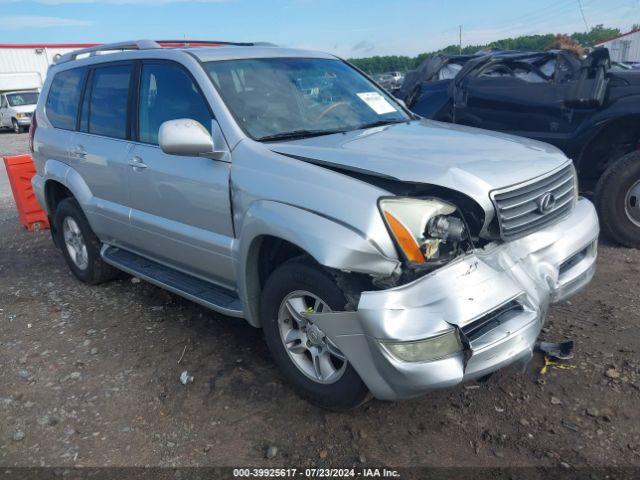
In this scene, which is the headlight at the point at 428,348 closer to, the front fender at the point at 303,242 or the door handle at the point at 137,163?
the front fender at the point at 303,242

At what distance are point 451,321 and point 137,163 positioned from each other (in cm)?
251

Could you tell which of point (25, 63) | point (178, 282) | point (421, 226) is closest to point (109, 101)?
point (178, 282)

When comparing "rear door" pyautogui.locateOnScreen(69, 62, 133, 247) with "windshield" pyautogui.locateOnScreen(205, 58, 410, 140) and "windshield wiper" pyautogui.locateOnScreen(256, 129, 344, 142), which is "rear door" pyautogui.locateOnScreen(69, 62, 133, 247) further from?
"windshield wiper" pyautogui.locateOnScreen(256, 129, 344, 142)

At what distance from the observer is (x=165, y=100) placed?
3760 millimetres

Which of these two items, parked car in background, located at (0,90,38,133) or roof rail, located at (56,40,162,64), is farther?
parked car in background, located at (0,90,38,133)

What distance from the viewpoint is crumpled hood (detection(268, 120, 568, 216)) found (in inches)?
104

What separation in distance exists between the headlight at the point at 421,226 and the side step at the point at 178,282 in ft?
3.98

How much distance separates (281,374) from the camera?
133 inches

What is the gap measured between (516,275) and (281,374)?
153 centimetres

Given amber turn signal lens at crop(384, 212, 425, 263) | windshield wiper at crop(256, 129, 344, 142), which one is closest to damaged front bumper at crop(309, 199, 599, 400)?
amber turn signal lens at crop(384, 212, 425, 263)

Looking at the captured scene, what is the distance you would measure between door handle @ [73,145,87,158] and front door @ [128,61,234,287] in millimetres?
773

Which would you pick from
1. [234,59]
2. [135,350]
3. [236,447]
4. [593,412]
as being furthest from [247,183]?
[593,412]

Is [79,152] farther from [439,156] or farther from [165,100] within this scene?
[439,156]

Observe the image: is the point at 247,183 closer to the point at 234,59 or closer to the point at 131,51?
the point at 234,59
